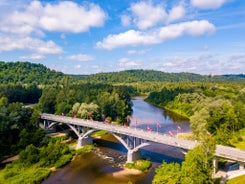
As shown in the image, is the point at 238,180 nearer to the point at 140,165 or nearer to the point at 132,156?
the point at 140,165

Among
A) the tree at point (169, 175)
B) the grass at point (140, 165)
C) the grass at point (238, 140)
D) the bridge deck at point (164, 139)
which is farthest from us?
the grass at point (238, 140)

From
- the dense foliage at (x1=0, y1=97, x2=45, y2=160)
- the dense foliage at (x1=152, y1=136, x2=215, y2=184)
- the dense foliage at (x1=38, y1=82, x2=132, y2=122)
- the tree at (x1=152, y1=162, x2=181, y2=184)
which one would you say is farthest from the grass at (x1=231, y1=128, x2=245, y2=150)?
the dense foliage at (x1=0, y1=97, x2=45, y2=160)

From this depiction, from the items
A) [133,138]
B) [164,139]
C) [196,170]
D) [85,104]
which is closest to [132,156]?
[133,138]

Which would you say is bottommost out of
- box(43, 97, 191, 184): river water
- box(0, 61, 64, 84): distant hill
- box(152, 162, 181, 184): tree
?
box(43, 97, 191, 184): river water

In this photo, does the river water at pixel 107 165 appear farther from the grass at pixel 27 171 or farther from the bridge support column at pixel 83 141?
the bridge support column at pixel 83 141

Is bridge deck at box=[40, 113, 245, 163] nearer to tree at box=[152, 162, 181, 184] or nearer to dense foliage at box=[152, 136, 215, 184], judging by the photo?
dense foliage at box=[152, 136, 215, 184]

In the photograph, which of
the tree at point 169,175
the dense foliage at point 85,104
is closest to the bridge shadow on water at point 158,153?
the tree at point 169,175

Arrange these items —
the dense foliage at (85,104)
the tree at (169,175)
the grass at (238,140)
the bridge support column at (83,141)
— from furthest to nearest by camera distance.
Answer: the dense foliage at (85,104) → the bridge support column at (83,141) → the grass at (238,140) → the tree at (169,175)

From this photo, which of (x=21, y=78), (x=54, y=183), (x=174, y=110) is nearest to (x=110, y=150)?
(x=54, y=183)
